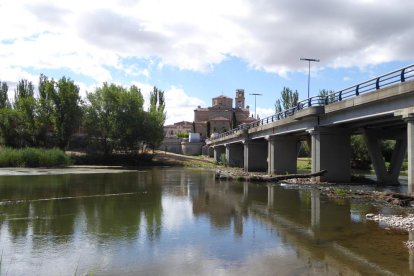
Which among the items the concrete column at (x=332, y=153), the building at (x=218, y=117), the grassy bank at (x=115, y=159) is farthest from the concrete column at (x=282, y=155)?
the building at (x=218, y=117)

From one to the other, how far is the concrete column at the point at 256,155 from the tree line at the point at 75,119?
28298 mm

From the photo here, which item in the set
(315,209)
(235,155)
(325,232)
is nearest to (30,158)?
(235,155)

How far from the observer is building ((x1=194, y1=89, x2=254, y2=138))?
160 m

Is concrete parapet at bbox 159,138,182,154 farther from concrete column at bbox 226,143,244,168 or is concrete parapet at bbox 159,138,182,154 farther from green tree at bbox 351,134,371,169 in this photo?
green tree at bbox 351,134,371,169

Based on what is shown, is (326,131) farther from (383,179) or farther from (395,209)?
(395,209)

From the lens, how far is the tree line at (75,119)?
78.2m

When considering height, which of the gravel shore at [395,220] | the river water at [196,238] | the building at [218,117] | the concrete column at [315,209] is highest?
the building at [218,117]

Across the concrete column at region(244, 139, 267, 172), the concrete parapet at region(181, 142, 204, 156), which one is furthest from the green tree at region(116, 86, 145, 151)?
the concrete parapet at region(181, 142, 204, 156)

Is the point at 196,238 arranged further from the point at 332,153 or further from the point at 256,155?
the point at 256,155

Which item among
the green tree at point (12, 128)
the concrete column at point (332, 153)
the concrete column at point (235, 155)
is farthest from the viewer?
the green tree at point (12, 128)

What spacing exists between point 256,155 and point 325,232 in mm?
45027

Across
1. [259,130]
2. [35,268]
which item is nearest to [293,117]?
[259,130]

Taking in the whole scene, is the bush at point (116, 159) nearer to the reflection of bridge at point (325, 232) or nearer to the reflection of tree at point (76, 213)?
the reflection of tree at point (76, 213)

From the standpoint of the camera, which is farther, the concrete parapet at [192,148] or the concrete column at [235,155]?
the concrete parapet at [192,148]
